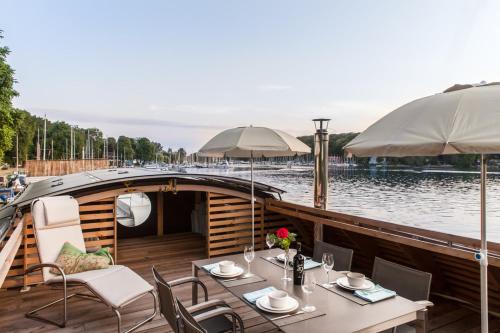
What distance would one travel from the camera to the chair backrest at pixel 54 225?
387cm

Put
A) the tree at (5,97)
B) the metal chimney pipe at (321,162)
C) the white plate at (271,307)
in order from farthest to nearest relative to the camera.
→ the tree at (5,97), the metal chimney pipe at (321,162), the white plate at (271,307)

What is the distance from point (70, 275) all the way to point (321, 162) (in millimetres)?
4100

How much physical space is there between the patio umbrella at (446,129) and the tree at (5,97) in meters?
20.7

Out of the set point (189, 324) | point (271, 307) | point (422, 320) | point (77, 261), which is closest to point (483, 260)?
point (422, 320)

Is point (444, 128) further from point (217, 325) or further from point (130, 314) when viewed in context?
point (130, 314)

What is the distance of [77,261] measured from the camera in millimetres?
3752

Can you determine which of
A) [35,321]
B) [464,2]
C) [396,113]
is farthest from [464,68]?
[35,321]

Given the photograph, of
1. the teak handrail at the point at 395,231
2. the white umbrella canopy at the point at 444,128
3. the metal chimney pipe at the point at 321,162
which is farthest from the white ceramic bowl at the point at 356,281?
the metal chimney pipe at the point at 321,162

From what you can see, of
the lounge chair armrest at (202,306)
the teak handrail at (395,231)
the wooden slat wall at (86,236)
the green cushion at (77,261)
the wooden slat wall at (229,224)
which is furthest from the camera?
the wooden slat wall at (229,224)

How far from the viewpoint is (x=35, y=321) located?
11.5ft

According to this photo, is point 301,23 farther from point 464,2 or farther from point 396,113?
point 396,113

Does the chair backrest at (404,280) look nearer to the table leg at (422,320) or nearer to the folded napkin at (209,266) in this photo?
the table leg at (422,320)

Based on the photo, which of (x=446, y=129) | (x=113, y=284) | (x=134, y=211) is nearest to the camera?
(x=446, y=129)

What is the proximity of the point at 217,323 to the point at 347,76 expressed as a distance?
14.8 meters
